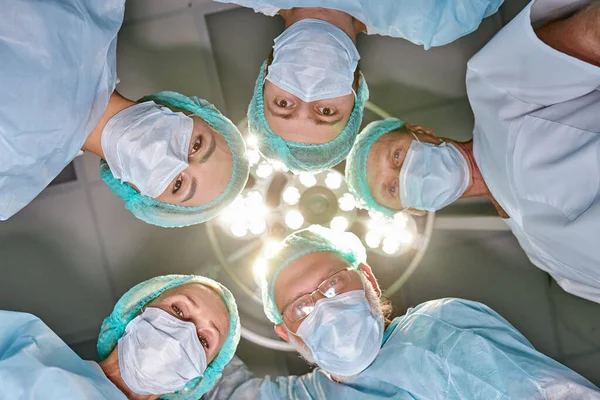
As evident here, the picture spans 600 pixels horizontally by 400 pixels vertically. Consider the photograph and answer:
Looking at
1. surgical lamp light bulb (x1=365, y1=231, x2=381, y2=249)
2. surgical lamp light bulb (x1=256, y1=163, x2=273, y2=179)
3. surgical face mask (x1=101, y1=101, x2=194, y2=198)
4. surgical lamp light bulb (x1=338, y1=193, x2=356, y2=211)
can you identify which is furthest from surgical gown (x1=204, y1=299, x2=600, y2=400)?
surgical face mask (x1=101, y1=101, x2=194, y2=198)

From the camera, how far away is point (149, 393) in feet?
4.51

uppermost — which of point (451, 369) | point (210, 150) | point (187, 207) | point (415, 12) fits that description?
point (415, 12)

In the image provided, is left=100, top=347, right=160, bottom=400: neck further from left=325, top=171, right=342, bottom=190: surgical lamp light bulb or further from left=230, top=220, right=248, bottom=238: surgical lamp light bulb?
left=325, top=171, right=342, bottom=190: surgical lamp light bulb

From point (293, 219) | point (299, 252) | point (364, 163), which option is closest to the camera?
point (299, 252)

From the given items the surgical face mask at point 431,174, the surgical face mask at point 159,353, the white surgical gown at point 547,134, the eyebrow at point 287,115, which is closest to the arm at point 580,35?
the white surgical gown at point 547,134

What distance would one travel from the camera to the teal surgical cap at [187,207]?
1.37 metres

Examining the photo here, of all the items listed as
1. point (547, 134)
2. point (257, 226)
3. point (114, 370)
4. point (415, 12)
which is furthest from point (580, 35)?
point (114, 370)

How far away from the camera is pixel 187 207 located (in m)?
1.37

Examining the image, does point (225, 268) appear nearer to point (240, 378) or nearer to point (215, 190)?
point (240, 378)

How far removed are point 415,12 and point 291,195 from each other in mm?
661

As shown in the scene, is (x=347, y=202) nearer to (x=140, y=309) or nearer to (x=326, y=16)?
(x=326, y=16)

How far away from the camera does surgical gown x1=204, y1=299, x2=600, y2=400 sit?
1.31m

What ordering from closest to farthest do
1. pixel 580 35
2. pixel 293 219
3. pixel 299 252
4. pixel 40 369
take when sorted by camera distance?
pixel 580 35, pixel 40 369, pixel 299 252, pixel 293 219

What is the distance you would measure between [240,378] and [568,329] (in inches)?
44.9
